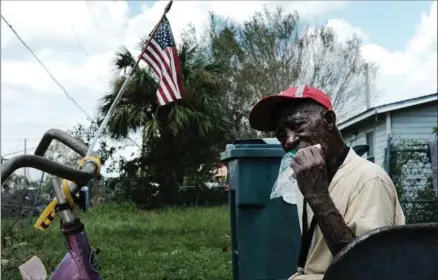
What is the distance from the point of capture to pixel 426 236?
4.67 feet

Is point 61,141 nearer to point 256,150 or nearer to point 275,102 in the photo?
point 275,102

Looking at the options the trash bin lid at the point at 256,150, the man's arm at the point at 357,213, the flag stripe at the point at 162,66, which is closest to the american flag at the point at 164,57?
the flag stripe at the point at 162,66

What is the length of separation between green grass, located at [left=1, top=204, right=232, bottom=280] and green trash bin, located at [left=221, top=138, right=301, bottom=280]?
60.0 inches

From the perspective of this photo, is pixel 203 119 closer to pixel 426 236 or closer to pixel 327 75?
pixel 327 75

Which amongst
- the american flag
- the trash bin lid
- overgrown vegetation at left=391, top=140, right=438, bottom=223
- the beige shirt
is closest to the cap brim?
the beige shirt

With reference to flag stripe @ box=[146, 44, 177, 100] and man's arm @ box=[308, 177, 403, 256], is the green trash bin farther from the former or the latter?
flag stripe @ box=[146, 44, 177, 100]

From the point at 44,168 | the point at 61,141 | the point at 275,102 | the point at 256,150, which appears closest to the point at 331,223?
the point at 275,102

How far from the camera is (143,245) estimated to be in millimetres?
10094

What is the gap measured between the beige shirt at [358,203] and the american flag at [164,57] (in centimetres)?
646

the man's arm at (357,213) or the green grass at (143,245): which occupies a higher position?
the man's arm at (357,213)

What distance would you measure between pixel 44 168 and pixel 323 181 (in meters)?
0.77

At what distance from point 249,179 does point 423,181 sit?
551 cm

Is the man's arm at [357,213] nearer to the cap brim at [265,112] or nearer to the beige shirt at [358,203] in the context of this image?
the beige shirt at [358,203]

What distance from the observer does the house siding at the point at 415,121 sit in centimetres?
1736
